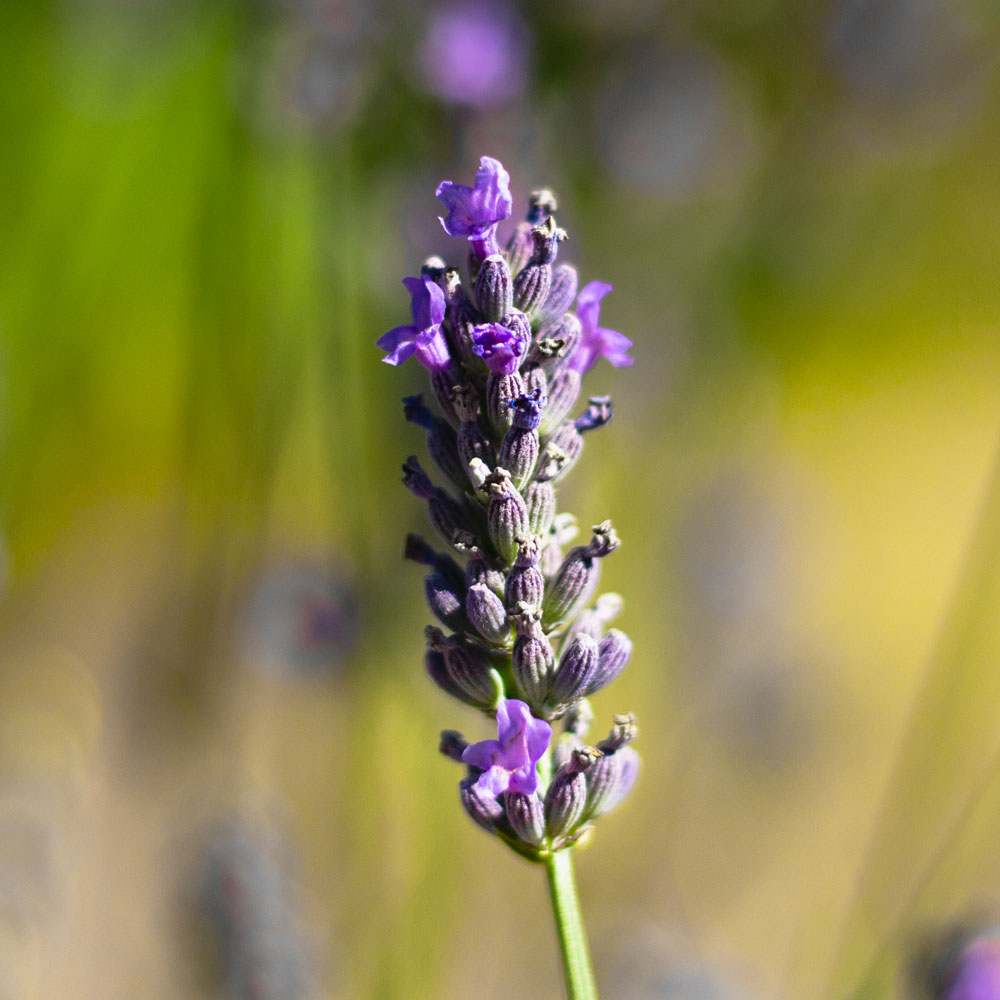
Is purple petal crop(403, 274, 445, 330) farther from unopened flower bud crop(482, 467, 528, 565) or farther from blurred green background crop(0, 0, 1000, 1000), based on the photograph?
blurred green background crop(0, 0, 1000, 1000)

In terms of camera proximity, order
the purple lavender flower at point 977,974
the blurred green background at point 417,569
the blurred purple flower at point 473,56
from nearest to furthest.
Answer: the purple lavender flower at point 977,974
the blurred green background at point 417,569
the blurred purple flower at point 473,56

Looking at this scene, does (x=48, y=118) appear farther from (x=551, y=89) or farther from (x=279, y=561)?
(x=551, y=89)

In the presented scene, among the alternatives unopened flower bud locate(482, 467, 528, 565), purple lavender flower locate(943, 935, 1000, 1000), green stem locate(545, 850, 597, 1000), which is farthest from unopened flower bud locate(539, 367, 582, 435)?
purple lavender flower locate(943, 935, 1000, 1000)

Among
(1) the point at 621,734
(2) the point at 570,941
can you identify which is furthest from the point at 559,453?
(2) the point at 570,941

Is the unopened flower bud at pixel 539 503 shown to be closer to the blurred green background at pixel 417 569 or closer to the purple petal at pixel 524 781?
the purple petal at pixel 524 781

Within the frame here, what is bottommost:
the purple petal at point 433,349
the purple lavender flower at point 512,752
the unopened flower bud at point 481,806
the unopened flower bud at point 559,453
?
the unopened flower bud at point 481,806

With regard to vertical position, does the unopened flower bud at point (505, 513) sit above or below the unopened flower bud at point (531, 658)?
above

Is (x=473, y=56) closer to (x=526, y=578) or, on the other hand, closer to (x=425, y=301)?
(x=425, y=301)

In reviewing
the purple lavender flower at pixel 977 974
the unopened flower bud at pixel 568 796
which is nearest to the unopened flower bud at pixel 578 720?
the unopened flower bud at pixel 568 796
